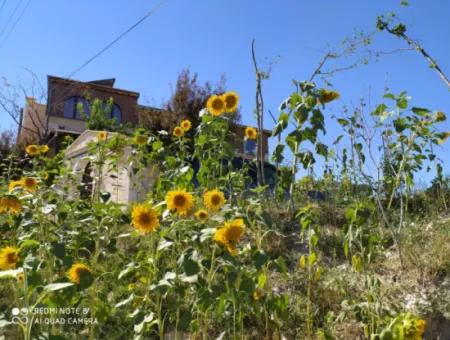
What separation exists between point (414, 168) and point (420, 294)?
1026 mm

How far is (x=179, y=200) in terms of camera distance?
2041 millimetres

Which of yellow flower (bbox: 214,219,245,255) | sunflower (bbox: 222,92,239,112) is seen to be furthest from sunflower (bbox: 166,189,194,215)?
sunflower (bbox: 222,92,239,112)

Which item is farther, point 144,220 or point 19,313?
point 144,220

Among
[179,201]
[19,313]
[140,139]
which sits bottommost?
[19,313]

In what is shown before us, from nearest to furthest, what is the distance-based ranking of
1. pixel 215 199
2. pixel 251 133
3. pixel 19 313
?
1. pixel 19 313
2. pixel 215 199
3. pixel 251 133

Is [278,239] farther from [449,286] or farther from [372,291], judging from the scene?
[372,291]

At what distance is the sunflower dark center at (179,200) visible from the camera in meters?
2.04

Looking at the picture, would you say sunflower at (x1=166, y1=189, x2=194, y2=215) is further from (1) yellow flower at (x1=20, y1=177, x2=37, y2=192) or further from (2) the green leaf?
(1) yellow flower at (x1=20, y1=177, x2=37, y2=192)

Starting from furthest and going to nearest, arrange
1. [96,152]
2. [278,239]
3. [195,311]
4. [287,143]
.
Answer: [96,152] < [278,239] < [287,143] < [195,311]

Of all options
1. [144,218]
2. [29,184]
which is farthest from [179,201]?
[29,184]

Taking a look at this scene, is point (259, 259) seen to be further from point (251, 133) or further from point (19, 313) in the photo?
point (251, 133)

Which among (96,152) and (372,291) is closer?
(372,291)

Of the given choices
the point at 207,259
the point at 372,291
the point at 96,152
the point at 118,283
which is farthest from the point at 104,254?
the point at 96,152

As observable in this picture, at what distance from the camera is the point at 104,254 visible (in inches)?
87.1
